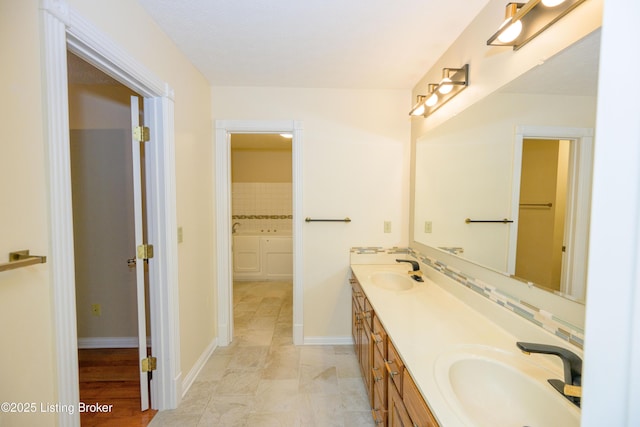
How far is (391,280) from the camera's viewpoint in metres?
2.21

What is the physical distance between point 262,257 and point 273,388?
9.37ft

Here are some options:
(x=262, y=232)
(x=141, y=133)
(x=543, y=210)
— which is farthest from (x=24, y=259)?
(x=262, y=232)

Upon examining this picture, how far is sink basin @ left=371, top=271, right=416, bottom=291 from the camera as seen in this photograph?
2.10 metres

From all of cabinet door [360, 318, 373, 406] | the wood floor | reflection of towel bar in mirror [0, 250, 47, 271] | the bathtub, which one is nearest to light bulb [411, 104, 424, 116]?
cabinet door [360, 318, 373, 406]

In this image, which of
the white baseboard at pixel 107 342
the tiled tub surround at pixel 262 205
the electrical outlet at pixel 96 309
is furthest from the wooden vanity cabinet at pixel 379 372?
the tiled tub surround at pixel 262 205

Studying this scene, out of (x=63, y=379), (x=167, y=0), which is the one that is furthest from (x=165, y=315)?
(x=167, y=0)

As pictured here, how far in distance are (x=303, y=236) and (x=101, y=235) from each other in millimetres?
1869

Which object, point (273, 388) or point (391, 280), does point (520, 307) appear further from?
point (273, 388)

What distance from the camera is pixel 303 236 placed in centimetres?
252

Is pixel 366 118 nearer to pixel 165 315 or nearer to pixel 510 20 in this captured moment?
pixel 510 20

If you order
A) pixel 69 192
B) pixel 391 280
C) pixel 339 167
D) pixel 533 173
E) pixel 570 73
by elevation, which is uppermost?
pixel 570 73

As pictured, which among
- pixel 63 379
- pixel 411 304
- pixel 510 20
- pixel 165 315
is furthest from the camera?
pixel 165 315

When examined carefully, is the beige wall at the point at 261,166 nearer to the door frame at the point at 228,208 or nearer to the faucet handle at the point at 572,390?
the door frame at the point at 228,208

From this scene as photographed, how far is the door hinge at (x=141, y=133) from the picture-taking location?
5.44ft
